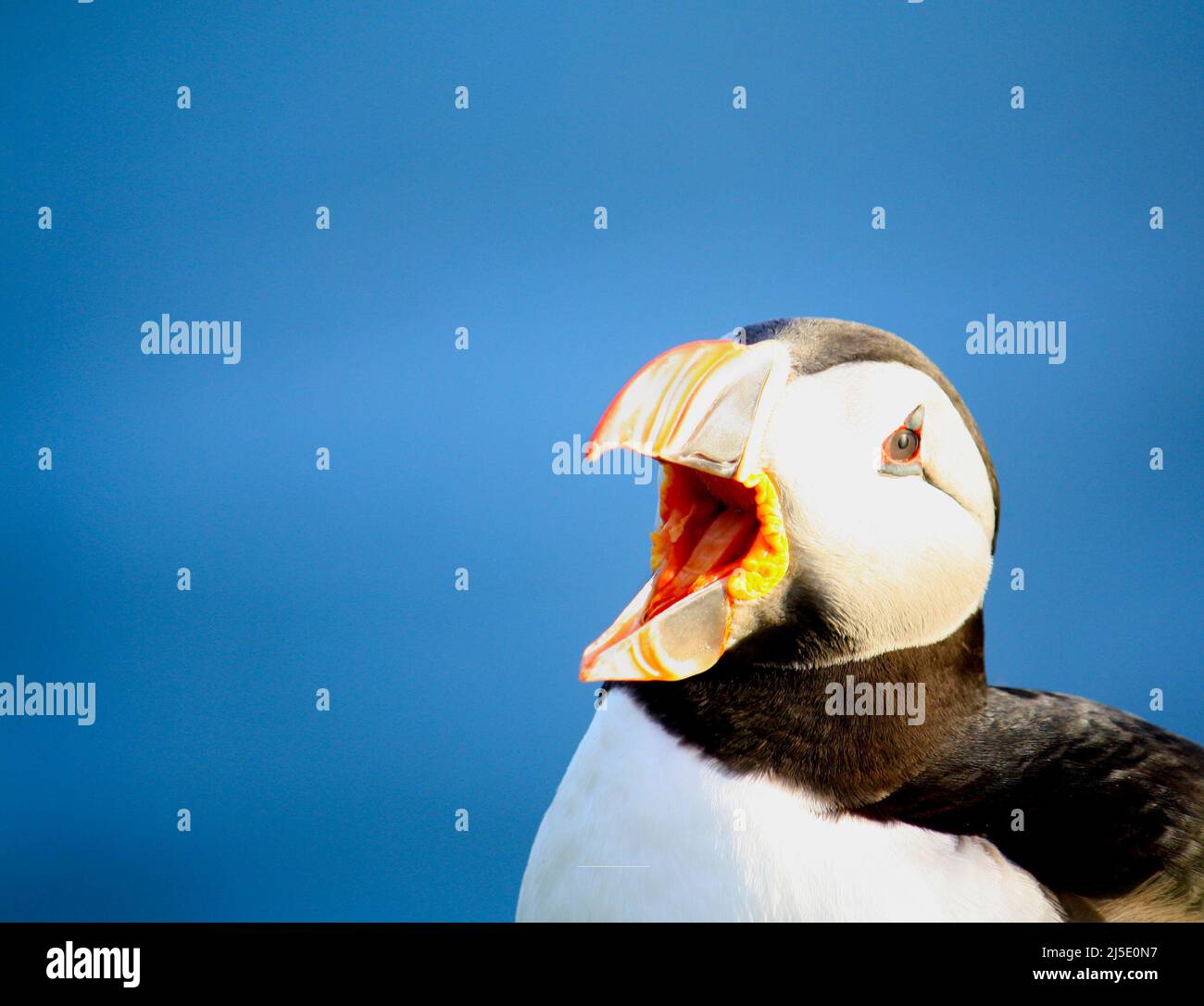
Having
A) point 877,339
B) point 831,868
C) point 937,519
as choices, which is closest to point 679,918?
point 831,868

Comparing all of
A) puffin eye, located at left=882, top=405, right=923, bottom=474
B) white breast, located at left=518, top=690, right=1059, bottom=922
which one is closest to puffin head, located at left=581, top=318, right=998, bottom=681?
puffin eye, located at left=882, top=405, right=923, bottom=474

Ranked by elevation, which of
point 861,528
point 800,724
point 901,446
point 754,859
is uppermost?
point 901,446

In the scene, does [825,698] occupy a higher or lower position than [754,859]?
higher

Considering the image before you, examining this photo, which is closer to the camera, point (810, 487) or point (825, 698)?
point (810, 487)

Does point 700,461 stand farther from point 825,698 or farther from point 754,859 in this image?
point 754,859

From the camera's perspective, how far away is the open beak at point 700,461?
1758mm

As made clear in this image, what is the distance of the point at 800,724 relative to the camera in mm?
1916

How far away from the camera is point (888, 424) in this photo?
1830 mm

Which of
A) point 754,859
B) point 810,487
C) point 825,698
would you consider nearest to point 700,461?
point 810,487

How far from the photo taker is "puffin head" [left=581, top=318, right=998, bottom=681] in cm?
178

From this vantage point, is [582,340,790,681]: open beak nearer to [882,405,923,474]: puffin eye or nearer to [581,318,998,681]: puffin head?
[581,318,998,681]: puffin head

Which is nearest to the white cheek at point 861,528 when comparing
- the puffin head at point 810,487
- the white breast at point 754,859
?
the puffin head at point 810,487

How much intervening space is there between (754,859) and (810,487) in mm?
558

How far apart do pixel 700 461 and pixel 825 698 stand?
0.43m
